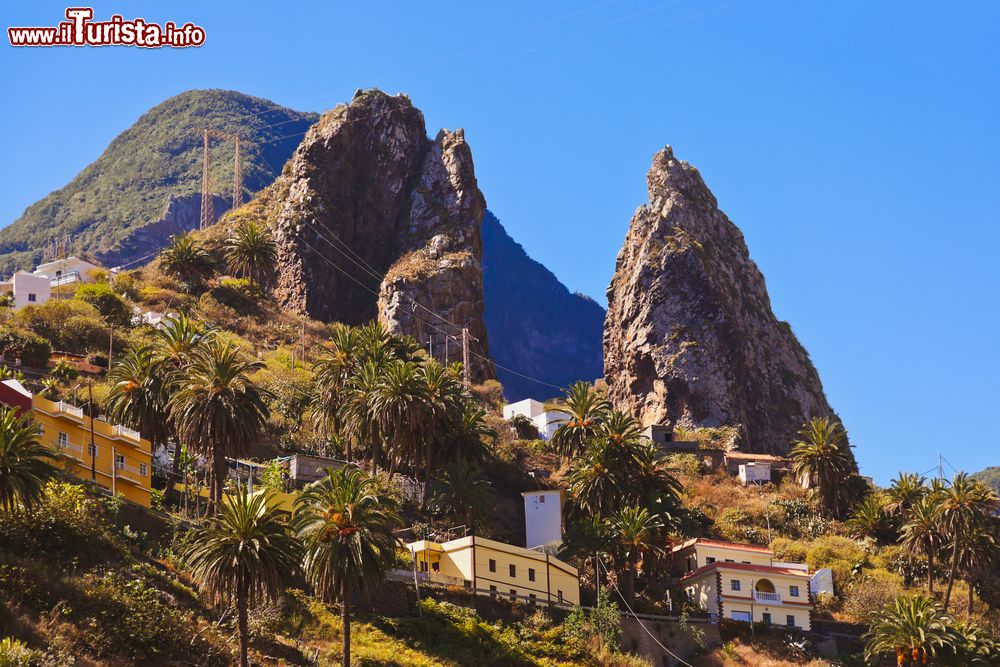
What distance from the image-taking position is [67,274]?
538 feet

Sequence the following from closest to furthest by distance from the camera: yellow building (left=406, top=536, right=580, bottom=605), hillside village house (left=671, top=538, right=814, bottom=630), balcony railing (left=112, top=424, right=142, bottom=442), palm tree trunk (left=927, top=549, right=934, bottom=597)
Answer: balcony railing (left=112, top=424, right=142, bottom=442)
yellow building (left=406, top=536, right=580, bottom=605)
hillside village house (left=671, top=538, right=814, bottom=630)
palm tree trunk (left=927, top=549, right=934, bottom=597)

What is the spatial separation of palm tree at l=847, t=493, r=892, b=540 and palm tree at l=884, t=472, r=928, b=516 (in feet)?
2.36

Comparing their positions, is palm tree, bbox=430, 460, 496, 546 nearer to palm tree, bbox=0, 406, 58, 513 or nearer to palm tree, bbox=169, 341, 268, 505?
palm tree, bbox=169, 341, 268, 505

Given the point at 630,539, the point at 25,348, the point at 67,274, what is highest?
the point at 67,274

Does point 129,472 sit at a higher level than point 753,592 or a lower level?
higher

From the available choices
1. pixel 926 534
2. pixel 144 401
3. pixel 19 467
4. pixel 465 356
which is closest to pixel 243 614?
pixel 19 467

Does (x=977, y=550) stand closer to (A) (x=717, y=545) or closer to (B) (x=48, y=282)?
(A) (x=717, y=545)

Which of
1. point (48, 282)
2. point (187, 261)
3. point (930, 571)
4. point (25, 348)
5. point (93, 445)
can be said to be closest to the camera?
point (93, 445)

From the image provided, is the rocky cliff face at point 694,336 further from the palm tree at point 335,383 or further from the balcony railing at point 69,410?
the balcony railing at point 69,410

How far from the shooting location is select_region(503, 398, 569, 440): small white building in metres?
145

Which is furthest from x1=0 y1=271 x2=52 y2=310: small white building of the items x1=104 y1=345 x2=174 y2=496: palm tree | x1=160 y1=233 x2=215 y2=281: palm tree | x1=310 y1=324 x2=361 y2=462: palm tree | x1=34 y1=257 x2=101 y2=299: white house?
x1=104 y1=345 x2=174 y2=496: palm tree

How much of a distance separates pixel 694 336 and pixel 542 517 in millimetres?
64565

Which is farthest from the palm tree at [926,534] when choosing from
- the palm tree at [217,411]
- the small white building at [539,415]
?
the palm tree at [217,411]

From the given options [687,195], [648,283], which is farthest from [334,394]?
[687,195]
